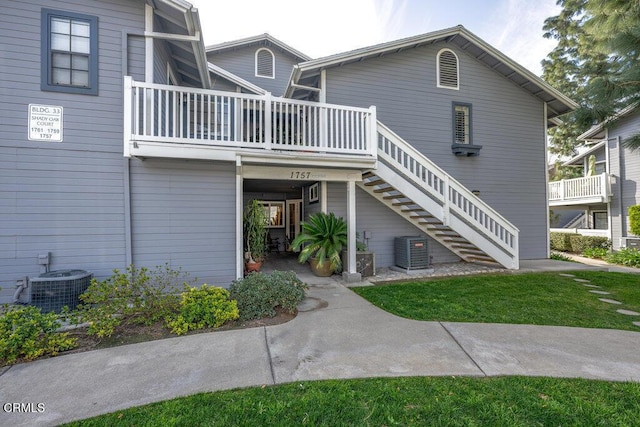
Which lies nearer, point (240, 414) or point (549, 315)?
point (240, 414)

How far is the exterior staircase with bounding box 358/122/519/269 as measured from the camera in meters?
6.96

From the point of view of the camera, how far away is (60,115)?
16.9 feet

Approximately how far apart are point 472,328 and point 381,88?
22.4 ft

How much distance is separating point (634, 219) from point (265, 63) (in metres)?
15.2

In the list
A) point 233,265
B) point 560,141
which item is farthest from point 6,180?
point 560,141

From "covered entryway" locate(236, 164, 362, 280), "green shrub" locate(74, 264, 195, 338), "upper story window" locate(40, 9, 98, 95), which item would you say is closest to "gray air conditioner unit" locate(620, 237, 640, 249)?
"covered entryway" locate(236, 164, 362, 280)

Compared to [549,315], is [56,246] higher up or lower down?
higher up

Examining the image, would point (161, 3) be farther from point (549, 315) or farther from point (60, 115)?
point (549, 315)

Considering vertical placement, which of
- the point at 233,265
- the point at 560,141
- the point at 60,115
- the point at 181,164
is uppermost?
the point at 560,141

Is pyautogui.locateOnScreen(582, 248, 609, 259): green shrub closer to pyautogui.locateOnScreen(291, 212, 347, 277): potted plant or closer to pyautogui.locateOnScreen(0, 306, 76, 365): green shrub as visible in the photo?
pyautogui.locateOnScreen(291, 212, 347, 277): potted plant

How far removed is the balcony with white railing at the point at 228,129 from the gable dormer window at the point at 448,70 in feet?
14.0

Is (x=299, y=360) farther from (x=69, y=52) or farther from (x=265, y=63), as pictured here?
(x=265, y=63)

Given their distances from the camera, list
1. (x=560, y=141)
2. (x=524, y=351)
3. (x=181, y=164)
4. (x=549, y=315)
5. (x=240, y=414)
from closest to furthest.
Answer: (x=240, y=414)
(x=524, y=351)
(x=549, y=315)
(x=181, y=164)
(x=560, y=141)

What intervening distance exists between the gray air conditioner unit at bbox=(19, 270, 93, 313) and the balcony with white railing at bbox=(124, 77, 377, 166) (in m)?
2.15
